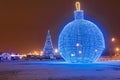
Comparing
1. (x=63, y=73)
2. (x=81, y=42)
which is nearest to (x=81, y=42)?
(x=81, y=42)

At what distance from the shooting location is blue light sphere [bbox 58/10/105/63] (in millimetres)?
42312

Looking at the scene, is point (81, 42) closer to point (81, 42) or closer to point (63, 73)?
point (81, 42)

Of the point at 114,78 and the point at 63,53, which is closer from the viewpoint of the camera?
the point at 114,78

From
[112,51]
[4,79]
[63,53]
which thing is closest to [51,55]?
[112,51]

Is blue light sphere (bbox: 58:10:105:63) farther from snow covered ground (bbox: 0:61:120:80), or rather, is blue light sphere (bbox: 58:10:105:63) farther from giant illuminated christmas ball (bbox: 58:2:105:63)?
snow covered ground (bbox: 0:61:120:80)

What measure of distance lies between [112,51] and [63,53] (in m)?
46.6

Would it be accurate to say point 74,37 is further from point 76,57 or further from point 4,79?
point 4,79

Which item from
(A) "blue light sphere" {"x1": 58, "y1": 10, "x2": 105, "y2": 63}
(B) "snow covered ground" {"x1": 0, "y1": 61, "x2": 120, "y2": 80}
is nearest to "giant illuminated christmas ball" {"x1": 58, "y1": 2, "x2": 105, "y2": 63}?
(A) "blue light sphere" {"x1": 58, "y1": 10, "x2": 105, "y2": 63}

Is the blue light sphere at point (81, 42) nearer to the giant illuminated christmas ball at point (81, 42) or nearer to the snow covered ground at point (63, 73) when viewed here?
the giant illuminated christmas ball at point (81, 42)

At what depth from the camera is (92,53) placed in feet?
140

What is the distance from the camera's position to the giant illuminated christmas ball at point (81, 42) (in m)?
42.3

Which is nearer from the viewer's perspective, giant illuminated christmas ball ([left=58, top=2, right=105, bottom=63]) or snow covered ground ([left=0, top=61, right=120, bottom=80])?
snow covered ground ([left=0, top=61, right=120, bottom=80])

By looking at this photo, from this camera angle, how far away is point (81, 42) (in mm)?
42312

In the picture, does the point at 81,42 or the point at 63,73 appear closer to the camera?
the point at 63,73
